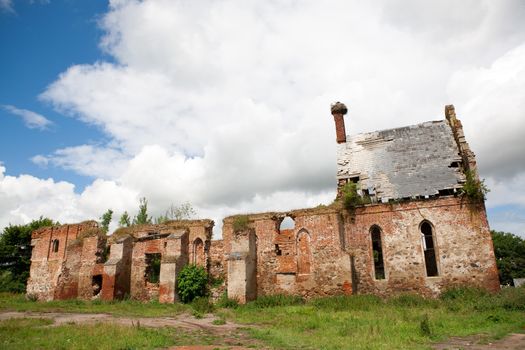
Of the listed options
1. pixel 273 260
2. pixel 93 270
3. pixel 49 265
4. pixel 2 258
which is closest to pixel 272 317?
pixel 273 260

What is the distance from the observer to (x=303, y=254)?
19.7 m

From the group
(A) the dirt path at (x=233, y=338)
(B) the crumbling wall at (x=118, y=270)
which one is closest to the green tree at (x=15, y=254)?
(B) the crumbling wall at (x=118, y=270)

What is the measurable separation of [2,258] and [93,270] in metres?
19.1

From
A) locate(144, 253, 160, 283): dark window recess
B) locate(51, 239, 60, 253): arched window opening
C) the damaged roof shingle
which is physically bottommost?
locate(144, 253, 160, 283): dark window recess

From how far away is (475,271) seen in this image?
1694 centimetres

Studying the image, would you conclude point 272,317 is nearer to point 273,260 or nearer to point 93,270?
point 273,260

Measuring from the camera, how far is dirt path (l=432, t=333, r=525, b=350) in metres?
9.18

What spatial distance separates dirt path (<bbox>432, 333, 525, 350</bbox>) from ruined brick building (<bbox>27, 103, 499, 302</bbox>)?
743cm

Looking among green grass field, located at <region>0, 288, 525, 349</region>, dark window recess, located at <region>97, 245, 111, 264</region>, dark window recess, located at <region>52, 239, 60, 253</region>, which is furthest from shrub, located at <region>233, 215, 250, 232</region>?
dark window recess, located at <region>52, 239, 60, 253</region>

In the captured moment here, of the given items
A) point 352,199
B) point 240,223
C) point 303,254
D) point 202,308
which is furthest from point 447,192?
point 202,308

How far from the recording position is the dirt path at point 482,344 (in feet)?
30.1

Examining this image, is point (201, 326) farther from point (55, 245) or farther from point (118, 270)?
point (55, 245)

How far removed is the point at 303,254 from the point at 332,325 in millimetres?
7446

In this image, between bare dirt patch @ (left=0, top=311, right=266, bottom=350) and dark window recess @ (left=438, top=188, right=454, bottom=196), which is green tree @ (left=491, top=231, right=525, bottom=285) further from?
bare dirt patch @ (left=0, top=311, right=266, bottom=350)
